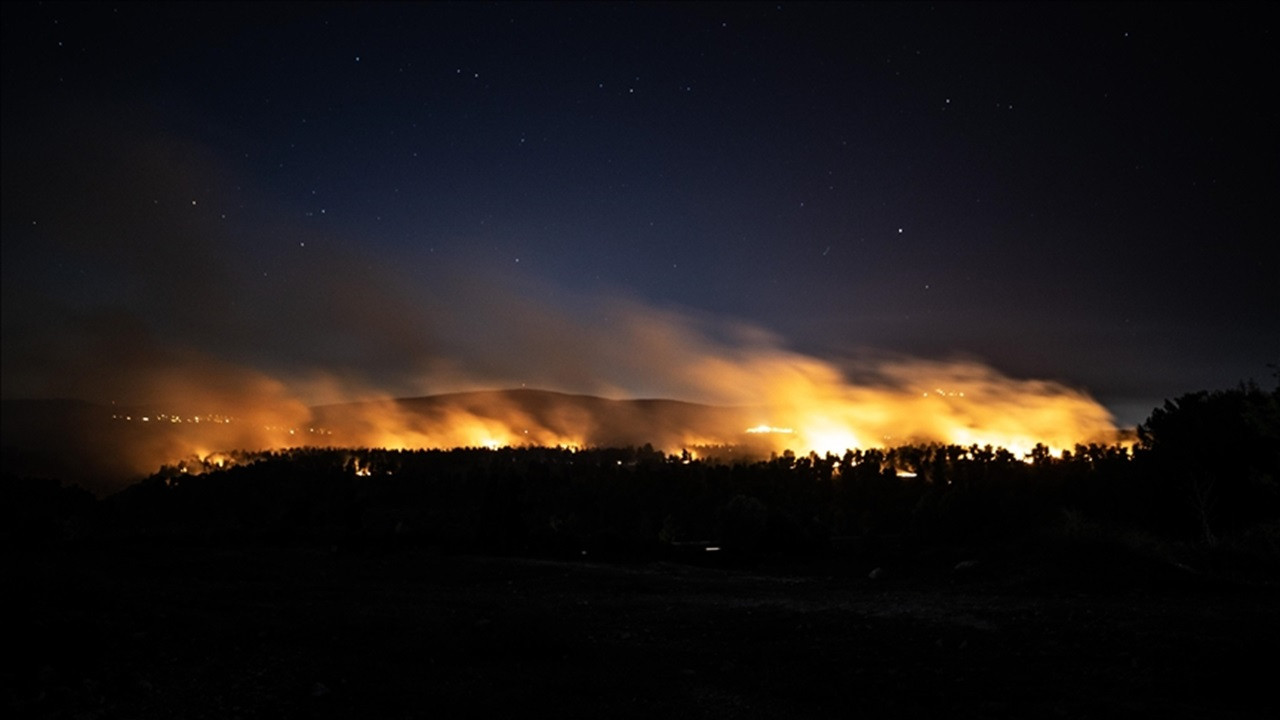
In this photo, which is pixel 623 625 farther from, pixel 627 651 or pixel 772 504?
pixel 772 504

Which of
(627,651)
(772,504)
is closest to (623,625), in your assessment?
(627,651)

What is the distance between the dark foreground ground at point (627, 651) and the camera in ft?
28.2

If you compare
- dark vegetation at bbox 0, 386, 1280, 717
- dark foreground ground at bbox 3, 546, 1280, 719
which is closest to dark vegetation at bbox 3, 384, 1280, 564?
dark vegetation at bbox 0, 386, 1280, 717

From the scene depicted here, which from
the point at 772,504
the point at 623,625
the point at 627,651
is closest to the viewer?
the point at 627,651

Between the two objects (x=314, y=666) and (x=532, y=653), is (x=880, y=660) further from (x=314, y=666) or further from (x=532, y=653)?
(x=314, y=666)

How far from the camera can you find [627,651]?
11.6m

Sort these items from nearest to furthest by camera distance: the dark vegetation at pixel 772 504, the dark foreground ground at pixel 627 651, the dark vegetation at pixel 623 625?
the dark foreground ground at pixel 627 651
the dark vegetation at pixel 623 625
the dark vegetation at pixel 772 504

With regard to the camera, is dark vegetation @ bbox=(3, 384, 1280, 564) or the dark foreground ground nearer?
the dark foreground ground

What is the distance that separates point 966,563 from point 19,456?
196 metres

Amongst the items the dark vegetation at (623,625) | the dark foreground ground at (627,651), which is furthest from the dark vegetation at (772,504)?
the dark foreground ground at (627,651)

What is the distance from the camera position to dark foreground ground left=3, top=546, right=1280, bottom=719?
8.59m

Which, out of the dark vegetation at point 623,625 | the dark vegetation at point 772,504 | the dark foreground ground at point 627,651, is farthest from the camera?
the dark vegetation at point 772,504

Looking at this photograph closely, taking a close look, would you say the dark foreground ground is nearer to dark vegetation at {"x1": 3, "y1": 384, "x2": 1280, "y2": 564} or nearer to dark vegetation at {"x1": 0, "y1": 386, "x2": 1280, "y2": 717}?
dark vegetation at {"x1": 0, "y1": 386, "x2": 1280, "y2": 717}

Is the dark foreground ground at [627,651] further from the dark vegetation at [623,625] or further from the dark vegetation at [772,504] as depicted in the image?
the dark vegetation at [772,504]
